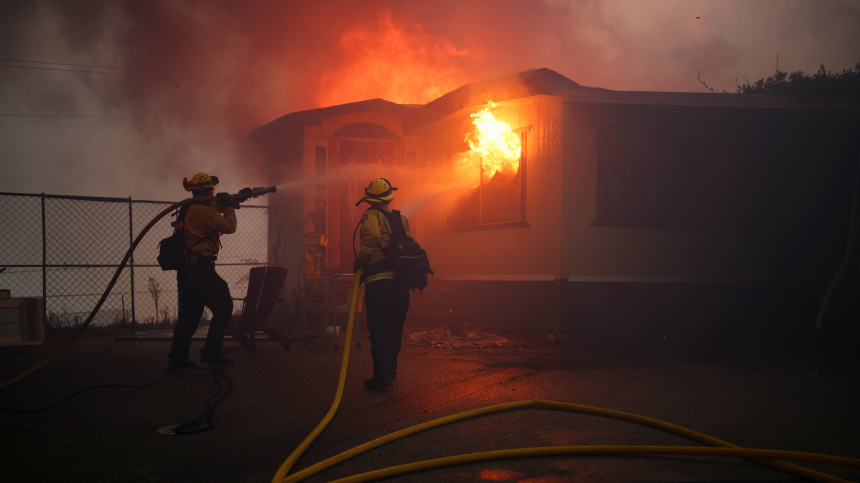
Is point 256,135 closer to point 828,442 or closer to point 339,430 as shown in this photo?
point 339,430

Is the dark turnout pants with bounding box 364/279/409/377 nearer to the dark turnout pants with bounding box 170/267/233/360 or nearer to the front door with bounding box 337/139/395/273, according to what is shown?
the dark turnout pants with bounding box 170/267/233/360

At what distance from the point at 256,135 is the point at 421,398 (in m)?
9.46

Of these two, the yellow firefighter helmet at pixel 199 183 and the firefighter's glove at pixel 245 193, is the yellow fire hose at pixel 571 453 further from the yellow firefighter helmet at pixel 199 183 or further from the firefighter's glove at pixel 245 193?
the yellow firefighter helmet at pixel 199 183

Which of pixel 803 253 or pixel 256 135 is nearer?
pixel 803 253

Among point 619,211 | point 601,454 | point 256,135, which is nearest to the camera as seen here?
point 601,454

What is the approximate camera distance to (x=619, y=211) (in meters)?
9.24

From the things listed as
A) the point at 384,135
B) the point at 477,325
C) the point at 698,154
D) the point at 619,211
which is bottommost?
the point at 477,325

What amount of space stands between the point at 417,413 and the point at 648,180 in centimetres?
698

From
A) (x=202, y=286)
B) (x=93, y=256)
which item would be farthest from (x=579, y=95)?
(x=93, y=256)

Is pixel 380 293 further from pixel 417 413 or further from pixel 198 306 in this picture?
pixel 198 306

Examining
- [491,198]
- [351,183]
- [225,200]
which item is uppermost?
[351,183]

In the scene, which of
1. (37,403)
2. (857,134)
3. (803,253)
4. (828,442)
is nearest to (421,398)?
(828,442)

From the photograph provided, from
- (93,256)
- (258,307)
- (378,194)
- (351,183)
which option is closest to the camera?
(378,194)

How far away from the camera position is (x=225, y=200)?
19.1 ft
